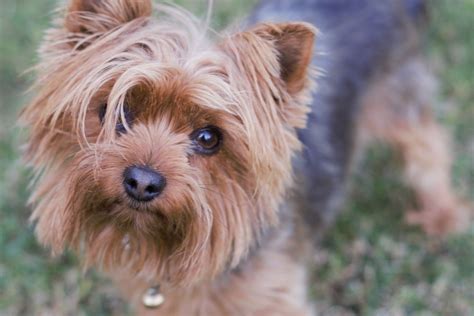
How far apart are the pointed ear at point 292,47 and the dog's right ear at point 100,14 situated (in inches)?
20.0

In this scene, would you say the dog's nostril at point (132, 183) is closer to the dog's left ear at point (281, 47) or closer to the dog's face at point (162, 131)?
the dog's face at point (162, 131)

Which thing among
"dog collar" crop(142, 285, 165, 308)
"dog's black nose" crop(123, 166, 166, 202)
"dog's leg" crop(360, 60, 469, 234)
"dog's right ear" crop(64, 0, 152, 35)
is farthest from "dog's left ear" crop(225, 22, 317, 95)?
"dog's leg" crop(360, 60, 469, 234)

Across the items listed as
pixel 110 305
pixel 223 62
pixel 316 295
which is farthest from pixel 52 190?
pixel 316 295

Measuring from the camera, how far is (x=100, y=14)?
3.07 metres

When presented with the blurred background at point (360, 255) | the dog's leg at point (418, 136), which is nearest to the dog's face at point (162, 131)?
the blurred background at point (360, 255)

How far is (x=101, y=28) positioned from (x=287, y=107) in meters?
0.84

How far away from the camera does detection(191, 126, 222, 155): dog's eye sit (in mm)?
2955

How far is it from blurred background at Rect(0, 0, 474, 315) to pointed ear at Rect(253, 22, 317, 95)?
0.86 m

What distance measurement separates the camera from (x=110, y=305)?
4.34 m

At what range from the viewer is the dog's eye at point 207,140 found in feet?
Result: 9.70

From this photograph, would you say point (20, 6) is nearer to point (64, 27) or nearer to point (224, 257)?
point (64, 27)

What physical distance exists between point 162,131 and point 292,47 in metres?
0.61


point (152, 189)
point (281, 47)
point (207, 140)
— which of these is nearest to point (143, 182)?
point (152, 189)

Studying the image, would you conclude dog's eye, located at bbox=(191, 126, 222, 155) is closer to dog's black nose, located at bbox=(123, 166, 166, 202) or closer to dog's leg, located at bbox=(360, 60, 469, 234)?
dog's black nose, located at bbox=(123, 166, 166, 202)
